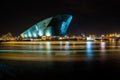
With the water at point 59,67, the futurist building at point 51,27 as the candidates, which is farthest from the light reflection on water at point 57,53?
the futurist building at point 51,27

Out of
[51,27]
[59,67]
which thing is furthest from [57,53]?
[51,27]

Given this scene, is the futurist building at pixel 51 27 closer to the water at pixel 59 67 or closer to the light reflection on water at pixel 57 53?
the light reflection on water at pixel 57 53

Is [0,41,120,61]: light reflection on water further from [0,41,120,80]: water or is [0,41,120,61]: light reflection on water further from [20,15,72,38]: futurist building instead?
[20,15,72,38]: futurist building

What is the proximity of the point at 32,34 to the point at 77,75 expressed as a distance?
10963cm

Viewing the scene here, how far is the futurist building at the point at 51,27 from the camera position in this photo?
107619 millimetres

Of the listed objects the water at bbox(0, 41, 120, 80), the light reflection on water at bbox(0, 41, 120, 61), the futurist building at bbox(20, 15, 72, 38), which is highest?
the futurist building at bbox(20, 15, 72, 38)

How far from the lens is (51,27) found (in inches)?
4304

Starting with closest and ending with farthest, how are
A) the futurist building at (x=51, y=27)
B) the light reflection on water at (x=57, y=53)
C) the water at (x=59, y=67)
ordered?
1. the water at (x=59, y=67)
2. the light reflection on water at (x=57, y=53)
3. the futurist building at (x=51, y=27)

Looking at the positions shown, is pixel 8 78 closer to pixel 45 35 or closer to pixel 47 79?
pixel 47 79

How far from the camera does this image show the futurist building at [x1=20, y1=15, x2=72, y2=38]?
107619 mm

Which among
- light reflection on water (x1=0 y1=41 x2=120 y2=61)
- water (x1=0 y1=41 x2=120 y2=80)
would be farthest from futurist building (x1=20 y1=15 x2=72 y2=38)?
water (x1=0 y1=41 x2=120 y2=80)

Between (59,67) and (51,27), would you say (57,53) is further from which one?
(51,27)

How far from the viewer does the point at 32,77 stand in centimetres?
955

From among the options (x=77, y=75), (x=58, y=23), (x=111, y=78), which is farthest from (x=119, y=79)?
(x=58, y=23)
